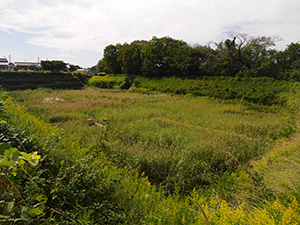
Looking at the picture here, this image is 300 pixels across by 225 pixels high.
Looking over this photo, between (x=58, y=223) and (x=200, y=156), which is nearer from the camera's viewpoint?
(x=58, y=223)

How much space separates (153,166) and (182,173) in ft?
2.54

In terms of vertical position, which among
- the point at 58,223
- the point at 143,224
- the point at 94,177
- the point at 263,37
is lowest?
the point at 143,224

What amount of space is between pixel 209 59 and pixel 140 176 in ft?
82.0

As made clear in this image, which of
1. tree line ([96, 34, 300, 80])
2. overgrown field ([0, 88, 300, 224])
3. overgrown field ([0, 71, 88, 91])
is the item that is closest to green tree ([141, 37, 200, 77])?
tree line ([96, 34, 300, 80])

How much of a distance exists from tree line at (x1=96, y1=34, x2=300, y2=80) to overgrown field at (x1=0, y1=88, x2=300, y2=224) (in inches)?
609

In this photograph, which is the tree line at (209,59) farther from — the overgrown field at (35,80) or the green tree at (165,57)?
the overgrown field at (35,80)

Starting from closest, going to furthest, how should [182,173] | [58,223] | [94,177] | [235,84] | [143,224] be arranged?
[58,223]
[143,224]
[94,177]
[182,173]
[235,84]

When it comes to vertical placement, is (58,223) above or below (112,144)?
above

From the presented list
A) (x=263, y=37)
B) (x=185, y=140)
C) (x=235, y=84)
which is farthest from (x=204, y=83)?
(x=185, y=140)

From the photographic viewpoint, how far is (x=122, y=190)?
2.53 m

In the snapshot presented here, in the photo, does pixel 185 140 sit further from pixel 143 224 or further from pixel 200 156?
pixel 143 224

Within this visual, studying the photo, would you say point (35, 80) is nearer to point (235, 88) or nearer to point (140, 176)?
point (235, 88)

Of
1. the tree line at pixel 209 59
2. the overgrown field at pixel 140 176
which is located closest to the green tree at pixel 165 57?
the tree line at pixel 209 59

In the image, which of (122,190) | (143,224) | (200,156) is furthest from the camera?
(200,156)
